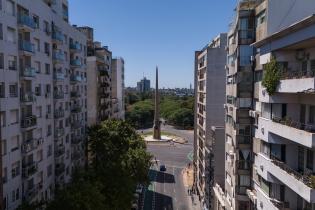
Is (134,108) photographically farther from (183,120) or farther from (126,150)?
(126,150)

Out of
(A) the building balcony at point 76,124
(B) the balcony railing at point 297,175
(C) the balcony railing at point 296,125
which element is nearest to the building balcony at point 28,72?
(A) the building balcony at point 76,124

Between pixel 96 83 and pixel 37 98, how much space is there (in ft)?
92.5

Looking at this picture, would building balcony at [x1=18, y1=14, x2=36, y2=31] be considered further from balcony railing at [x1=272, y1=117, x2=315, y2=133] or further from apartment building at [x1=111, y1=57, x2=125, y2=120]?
apartment building at [x1=111, y1=57, x2=125, y2=120]

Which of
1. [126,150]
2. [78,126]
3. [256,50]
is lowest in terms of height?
[126,150]

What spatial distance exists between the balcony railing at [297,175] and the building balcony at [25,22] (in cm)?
2362

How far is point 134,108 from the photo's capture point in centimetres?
16838

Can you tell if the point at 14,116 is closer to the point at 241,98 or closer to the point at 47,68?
the point at 47,68

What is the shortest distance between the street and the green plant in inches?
1736

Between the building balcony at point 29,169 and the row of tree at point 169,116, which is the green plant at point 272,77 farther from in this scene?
the row of tree at point 169,116

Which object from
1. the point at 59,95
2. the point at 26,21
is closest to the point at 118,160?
the point at 59,95

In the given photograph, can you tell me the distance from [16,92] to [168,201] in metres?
40.3

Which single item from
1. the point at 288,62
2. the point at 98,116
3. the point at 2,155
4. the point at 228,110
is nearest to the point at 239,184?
the point at 228,110

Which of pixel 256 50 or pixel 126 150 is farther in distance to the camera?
pixel 126 150

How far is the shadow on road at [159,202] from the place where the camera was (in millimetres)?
62469
